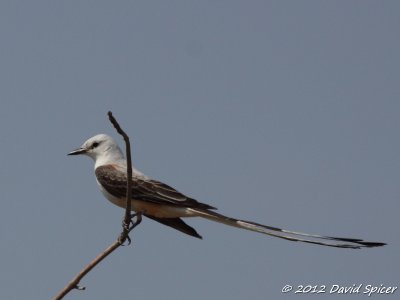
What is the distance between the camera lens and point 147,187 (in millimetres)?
7809

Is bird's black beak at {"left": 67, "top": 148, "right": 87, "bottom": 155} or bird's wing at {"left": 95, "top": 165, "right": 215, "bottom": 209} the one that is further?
bird's black beak at {"left": 67, "top": 148, "right": 87, "bottom": 155}

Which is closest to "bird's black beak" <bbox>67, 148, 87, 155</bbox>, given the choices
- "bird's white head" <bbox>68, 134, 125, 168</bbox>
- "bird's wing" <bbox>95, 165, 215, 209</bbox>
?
"bird's white head" <bbox>68, 134, 125, 168</bbox>

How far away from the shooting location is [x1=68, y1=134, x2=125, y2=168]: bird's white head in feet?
28.5

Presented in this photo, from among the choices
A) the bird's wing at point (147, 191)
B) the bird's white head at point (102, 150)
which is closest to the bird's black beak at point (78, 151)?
the bird's white head at point (102, 150)

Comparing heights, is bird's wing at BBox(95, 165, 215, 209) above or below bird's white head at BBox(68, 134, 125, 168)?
below

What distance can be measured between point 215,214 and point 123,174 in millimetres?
1477

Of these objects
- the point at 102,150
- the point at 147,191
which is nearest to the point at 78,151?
the point at 102,150

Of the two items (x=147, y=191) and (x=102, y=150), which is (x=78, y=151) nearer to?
(x=102, y=150)

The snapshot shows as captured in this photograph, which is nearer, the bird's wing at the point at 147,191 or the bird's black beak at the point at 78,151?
the bird's wing at the point at 147,191

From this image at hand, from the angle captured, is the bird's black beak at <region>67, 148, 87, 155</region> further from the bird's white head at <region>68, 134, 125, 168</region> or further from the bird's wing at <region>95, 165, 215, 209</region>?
the bird's wing at <region>95, 165, 215, 209</region>

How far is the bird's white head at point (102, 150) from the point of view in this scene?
8680mm

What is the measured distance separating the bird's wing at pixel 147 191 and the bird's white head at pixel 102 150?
1.68ft

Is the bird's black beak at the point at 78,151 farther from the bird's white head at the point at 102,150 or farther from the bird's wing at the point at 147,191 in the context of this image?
the bird's wing at the point at 147,191

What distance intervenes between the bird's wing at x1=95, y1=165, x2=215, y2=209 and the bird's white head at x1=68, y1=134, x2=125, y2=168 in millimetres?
512
